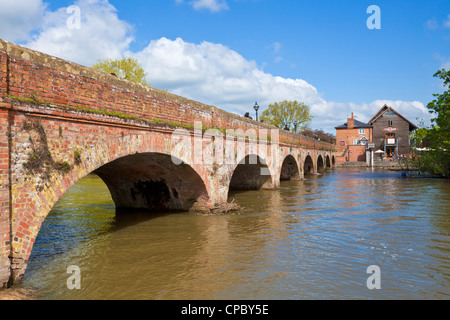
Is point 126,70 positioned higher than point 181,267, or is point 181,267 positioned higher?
point 126,70

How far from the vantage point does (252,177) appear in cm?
1891

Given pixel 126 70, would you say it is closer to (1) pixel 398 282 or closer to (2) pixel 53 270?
(2) pixel 53 270

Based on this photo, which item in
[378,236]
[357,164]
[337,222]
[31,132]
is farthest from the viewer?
[357,164]

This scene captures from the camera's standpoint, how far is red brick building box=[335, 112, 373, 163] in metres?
52.7

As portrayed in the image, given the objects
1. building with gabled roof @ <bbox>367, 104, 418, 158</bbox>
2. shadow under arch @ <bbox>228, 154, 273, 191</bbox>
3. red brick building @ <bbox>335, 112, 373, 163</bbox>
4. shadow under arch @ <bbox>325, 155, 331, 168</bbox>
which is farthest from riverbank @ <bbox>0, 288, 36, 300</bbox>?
building with gabled roof @ <bbox>367, 104, 418, 158</bbox>

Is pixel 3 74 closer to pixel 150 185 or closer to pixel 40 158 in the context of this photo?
pixel 40 158

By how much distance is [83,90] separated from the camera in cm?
640

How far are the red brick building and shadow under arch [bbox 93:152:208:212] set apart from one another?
44.4 meters

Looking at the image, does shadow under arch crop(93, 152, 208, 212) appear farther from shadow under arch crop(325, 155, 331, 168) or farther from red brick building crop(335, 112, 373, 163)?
red brick building crop(335, 112, 373, 163)

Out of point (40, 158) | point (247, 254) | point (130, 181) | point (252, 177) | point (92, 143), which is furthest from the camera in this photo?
point (252, 177)

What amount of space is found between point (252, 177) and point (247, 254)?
39.1 ft

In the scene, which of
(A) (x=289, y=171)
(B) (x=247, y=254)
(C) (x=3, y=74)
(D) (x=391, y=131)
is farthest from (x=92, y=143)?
(D) (x=391, y=131)

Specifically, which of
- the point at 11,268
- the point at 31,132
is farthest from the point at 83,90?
the point at 11,268
